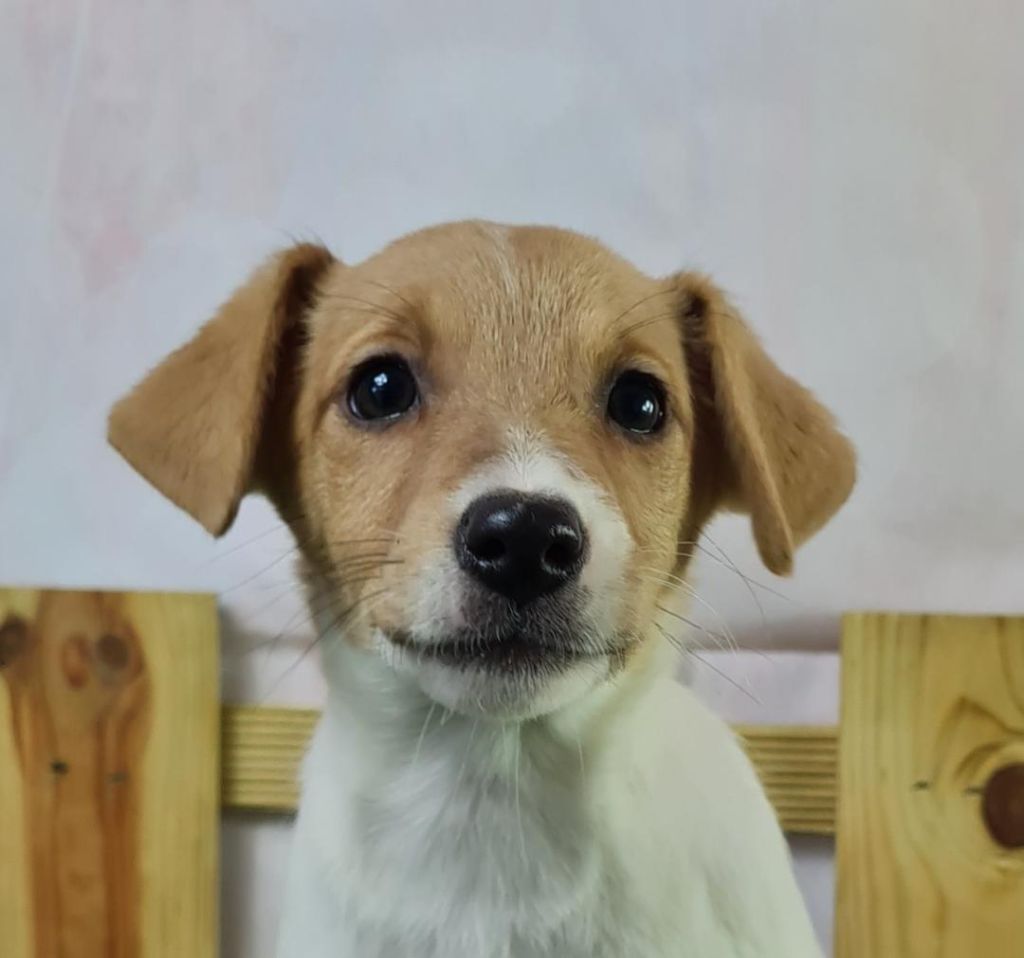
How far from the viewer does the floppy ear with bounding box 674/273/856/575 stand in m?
0.94

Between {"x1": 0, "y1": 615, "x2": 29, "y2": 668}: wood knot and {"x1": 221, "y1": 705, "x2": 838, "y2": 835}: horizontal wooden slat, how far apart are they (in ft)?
0.83

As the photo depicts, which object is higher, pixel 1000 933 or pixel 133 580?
pixel 133 580

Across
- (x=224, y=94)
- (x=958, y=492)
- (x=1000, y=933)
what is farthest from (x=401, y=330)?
(x=1000, y=933)

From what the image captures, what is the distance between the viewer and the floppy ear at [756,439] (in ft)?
3.10

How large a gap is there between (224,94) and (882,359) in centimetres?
81

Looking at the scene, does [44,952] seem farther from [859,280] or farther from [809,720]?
[859,280]

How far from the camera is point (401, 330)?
918 millimetres

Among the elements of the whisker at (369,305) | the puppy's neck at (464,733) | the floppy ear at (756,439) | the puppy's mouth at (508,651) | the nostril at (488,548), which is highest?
the whisker at (369,305)

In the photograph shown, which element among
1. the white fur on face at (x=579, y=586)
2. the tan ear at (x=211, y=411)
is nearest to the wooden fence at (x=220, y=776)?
the tan ear at (x=211, y=411)

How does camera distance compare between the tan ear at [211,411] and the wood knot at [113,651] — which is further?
the wood knot at [113,651]

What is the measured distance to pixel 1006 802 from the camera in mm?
1239

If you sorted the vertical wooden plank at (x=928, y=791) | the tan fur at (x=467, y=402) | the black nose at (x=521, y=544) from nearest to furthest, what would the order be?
Result: the black nose at (x=521, y=544)
the tan fur at (x=467, y=402)
the vertical wooden plank at (x=928, y=791)

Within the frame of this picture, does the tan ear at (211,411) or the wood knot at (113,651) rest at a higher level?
A: the tan ear at (211,411)

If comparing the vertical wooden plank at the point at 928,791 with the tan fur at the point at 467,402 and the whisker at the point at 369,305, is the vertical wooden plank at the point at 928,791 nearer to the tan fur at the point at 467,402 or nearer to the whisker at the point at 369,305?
the tan fur at the point at 467,402
